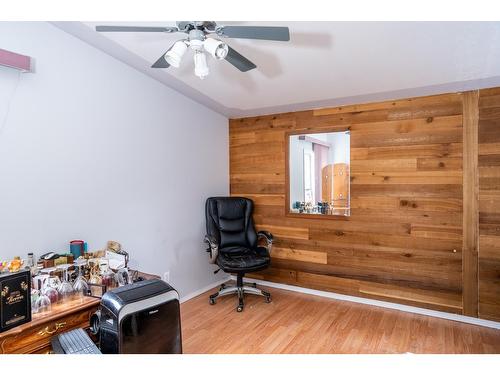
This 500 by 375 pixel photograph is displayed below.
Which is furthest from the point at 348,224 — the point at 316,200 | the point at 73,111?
the point at 73,111

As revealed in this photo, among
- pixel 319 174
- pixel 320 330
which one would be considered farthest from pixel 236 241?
pixel 320 330

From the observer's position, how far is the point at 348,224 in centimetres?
333

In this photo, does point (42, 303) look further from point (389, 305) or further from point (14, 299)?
point (389, 305)

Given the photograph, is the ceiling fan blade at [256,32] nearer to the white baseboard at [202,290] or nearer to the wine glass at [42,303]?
the wine glass at [42,303]

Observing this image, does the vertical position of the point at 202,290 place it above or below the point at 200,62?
below

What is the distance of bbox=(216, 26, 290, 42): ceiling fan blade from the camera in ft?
5.08

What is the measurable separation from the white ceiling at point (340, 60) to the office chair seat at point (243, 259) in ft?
5.54

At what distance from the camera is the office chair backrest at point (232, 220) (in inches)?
140

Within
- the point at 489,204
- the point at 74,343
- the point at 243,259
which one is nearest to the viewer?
the point at 74,343

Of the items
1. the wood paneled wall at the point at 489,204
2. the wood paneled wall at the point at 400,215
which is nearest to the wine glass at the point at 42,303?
the wood paneled wall at the point at 400,215

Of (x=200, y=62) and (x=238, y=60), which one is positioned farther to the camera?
(x=238, y=60)

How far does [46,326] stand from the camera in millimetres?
1579

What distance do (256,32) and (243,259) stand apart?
2250 mm

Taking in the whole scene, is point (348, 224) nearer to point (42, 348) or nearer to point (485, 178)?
point (485, 178)
